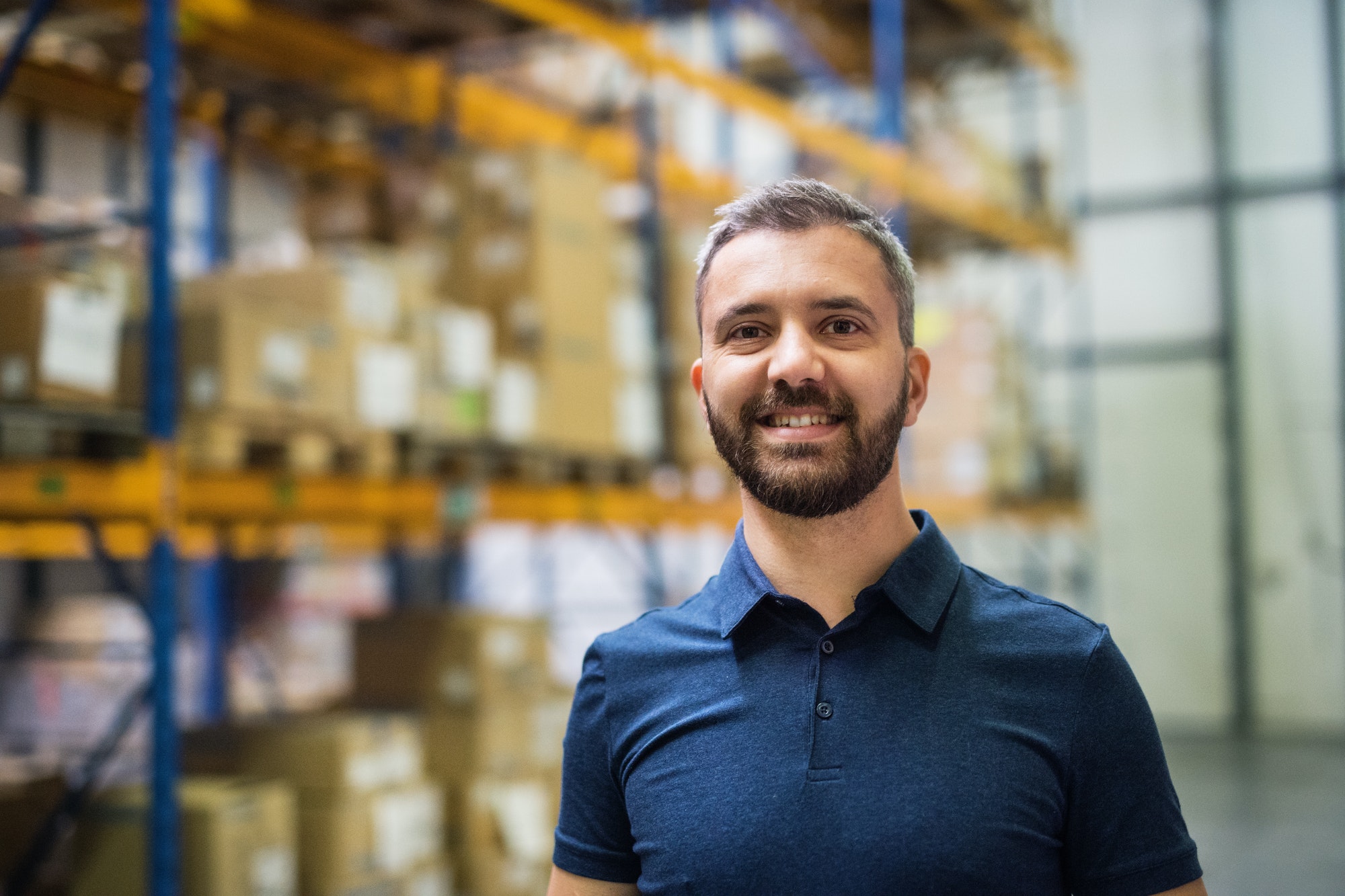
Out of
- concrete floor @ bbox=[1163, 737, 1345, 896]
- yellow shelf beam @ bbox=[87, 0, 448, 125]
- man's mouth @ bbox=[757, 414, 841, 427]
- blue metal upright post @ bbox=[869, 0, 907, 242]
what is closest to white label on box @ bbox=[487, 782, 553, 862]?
concrete floor @ bbox=[1163, 737, 1345, 896]

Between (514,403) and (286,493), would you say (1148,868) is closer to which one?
(286,493)

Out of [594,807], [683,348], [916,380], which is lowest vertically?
[594,807]

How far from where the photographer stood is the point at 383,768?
477 centimetres

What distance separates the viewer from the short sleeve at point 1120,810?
1.44 meters

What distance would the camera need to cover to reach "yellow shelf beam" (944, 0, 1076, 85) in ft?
31.9

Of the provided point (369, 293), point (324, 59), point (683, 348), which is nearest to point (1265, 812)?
point (683, 348)

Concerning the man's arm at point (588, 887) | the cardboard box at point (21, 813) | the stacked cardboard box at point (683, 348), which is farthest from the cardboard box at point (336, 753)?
the man's arm at point (588, 887)

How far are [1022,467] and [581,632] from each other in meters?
5.15

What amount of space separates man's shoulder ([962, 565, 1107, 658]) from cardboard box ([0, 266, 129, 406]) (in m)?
2.83

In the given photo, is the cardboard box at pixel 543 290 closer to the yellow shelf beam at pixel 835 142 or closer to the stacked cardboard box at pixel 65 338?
the yellow shelf beam at pixel 835 142

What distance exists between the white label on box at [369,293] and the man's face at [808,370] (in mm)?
3253

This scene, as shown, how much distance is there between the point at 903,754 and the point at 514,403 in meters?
4.06

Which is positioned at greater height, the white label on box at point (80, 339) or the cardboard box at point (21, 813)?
the white label on box at point (80, 339)

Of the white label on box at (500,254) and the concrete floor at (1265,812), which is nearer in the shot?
the white label on box at (500,254)
